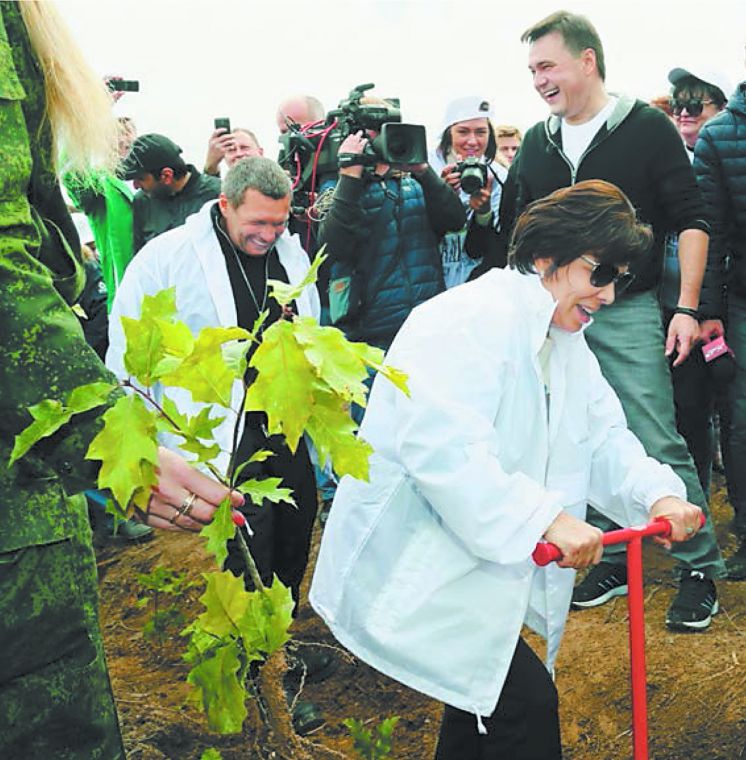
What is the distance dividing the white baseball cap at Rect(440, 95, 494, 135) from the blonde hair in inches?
126

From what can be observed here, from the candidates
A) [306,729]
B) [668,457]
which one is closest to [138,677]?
[306,729]

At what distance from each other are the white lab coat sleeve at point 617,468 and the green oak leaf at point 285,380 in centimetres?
124

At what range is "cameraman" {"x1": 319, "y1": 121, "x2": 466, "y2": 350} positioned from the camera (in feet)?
13.5

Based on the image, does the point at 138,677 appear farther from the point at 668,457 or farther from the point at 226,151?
the point at 226,151

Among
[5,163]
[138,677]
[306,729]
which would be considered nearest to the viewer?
[5,163]

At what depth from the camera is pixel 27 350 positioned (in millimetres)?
1378

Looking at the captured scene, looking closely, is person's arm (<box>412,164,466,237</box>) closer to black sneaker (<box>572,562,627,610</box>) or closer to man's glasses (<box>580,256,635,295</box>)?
black sneaker (<box>572,562,627,610</box>)

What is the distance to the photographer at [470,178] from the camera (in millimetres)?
4250

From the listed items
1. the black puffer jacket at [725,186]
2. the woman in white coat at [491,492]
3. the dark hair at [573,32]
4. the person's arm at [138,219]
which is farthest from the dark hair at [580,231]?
the person's arm at [138,219]

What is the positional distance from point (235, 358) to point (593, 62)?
105 inches

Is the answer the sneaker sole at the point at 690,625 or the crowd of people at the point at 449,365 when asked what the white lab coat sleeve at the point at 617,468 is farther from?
the sneaker sole at the point at 690,625

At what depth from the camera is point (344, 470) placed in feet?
4.64

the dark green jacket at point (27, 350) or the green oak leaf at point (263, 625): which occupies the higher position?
the dark green jacket at point (27, 350)

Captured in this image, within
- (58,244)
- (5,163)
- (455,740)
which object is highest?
(5,163)
